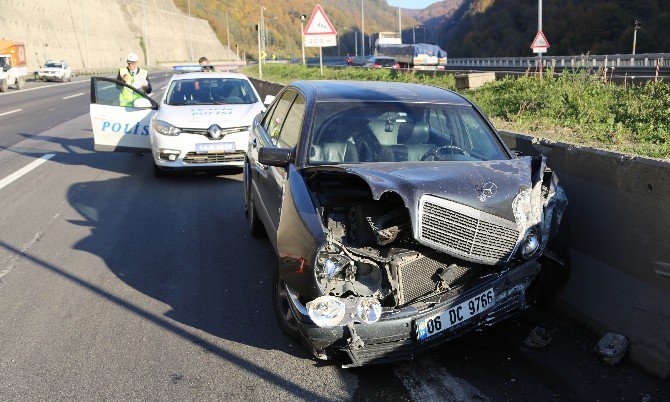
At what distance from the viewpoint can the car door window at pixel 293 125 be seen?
557 cm

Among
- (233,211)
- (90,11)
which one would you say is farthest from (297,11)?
(233,211)

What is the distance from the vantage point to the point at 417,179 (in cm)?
435

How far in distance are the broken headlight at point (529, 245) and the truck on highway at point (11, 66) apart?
3811 cm

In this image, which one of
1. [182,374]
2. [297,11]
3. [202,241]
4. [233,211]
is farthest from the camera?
[297,11]

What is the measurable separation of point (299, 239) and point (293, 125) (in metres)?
1.86

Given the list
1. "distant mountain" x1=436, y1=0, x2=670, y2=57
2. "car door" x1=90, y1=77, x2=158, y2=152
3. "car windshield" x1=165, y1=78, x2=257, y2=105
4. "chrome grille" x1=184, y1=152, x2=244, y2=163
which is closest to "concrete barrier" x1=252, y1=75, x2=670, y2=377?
"chrome grille" x1=184, y1=152, x2=244, y2=163

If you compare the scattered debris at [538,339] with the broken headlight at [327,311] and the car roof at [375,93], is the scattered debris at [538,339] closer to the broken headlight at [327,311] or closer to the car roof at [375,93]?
the broken headlight at [327,311]

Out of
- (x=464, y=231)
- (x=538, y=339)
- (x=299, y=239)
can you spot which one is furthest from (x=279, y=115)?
(x=538, y=339)

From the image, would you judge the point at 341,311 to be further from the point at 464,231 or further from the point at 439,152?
the point at 439,152

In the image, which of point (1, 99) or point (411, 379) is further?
point (1, 99)

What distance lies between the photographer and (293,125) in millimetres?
5820

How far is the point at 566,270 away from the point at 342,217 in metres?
1.59

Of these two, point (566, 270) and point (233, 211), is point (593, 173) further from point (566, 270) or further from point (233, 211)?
point (233, 211)

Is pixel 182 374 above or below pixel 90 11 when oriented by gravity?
below
